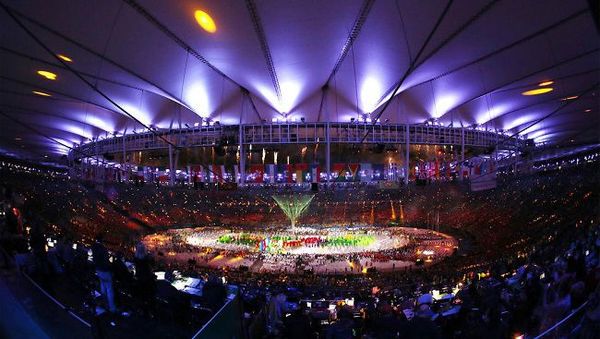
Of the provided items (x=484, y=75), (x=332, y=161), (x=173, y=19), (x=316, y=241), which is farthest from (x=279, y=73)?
(x=332, y=161)

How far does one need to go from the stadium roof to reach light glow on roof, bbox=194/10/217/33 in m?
0.07

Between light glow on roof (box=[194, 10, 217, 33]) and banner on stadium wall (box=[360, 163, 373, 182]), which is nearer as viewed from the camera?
light glow on roof (box=[194, 10, 217, 33])

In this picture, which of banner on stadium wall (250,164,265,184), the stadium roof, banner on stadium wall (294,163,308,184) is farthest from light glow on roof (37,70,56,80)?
banner on stadium wall (294,163,308,184)

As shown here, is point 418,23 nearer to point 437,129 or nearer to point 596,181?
point 596,181

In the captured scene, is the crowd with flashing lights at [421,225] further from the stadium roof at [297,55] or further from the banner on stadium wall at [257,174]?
the stadium roof at [297,55]

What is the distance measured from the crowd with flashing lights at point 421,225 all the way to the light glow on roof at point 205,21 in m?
9.40

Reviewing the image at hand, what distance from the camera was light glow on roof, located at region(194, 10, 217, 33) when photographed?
49.1 ft

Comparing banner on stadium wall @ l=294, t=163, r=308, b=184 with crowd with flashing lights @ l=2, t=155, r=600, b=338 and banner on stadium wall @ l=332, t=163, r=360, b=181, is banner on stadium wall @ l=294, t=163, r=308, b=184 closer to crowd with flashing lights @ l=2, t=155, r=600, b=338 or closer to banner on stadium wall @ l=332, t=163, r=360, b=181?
banner on stadium wall @ l=332, t=163, r=360, b=181

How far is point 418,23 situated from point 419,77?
24.0 feet

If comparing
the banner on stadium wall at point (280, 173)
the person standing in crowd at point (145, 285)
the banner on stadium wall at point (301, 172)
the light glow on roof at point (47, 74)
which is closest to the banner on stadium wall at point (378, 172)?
the banner on stadium wall at point (301, 172)

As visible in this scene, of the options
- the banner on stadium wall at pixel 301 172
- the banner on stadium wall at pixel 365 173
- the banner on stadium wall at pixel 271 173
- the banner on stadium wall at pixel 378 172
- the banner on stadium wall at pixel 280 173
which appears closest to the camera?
the banner on stadium wall at pixel 301 172

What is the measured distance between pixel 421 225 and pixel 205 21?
22739 mm

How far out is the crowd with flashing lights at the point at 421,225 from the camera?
192 inches

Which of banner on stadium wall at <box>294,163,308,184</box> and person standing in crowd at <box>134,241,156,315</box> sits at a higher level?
banner on stadium wall at <box>294,163,308,184</box>
